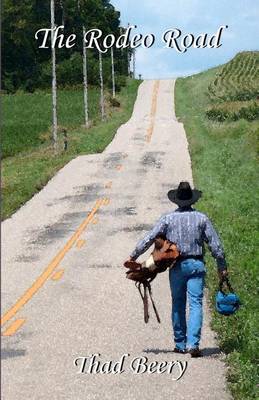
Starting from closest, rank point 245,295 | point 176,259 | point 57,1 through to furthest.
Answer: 1. point 176,259
2. point 245,295
3. point 57,1

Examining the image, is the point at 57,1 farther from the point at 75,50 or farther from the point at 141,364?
the point at 141,364

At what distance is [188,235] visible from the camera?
9898mm

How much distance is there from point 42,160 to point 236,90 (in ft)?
169

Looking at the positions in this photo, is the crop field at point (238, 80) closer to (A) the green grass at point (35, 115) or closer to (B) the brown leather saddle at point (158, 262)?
(A) the green grass at point (35, 115)

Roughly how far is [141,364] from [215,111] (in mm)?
57381

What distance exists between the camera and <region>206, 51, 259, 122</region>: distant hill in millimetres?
62850

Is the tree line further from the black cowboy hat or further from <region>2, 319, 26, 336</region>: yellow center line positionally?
the black cowboy hat

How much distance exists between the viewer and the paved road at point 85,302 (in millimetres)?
9297

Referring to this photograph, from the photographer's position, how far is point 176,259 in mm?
9898

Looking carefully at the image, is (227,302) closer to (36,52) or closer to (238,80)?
(238,80)

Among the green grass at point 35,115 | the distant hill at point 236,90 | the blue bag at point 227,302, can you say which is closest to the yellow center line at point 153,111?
the distant hill at point 236,90

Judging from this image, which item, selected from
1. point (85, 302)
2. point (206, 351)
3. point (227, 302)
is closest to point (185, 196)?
point (227, 302)

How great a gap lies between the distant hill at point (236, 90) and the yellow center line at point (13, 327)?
4896 centimetres

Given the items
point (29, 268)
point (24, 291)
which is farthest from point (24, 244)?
point (24, 291)
